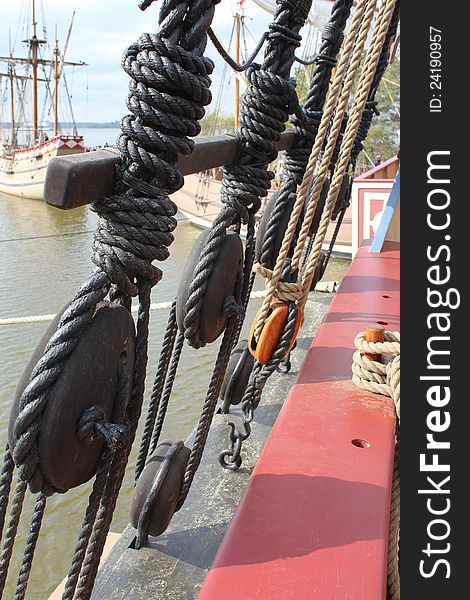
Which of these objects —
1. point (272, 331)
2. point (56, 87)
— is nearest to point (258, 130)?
point (272, 331)

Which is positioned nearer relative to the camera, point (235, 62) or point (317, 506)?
point (317, 506)

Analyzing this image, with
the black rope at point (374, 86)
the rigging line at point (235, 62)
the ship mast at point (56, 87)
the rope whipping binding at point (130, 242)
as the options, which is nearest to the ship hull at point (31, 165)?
the ship mast at point (56, 87)

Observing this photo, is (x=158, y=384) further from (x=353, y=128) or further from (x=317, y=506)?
(x=353, y=128)

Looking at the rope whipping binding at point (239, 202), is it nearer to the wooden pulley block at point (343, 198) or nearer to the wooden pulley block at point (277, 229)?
the wooden pulley block at point (277, 229)

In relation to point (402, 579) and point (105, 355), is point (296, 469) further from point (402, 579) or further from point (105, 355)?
point (105, 355)

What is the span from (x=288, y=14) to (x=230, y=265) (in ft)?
1.68

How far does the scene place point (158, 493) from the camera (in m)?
0.97

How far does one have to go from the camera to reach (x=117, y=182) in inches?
26.5

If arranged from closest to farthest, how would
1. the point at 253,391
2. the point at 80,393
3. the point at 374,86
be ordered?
the point at 80,393
the point at 253,391
the point at 374,86

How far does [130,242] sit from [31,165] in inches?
794

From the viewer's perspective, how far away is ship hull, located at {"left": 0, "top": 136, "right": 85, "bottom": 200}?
1731 centimetres

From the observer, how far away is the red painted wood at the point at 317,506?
0.68m

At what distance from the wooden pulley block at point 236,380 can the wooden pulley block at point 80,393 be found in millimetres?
909

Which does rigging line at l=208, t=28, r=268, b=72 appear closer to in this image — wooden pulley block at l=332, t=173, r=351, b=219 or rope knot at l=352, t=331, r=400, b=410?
rope knot at l=352, t=331, r=400, b=410
